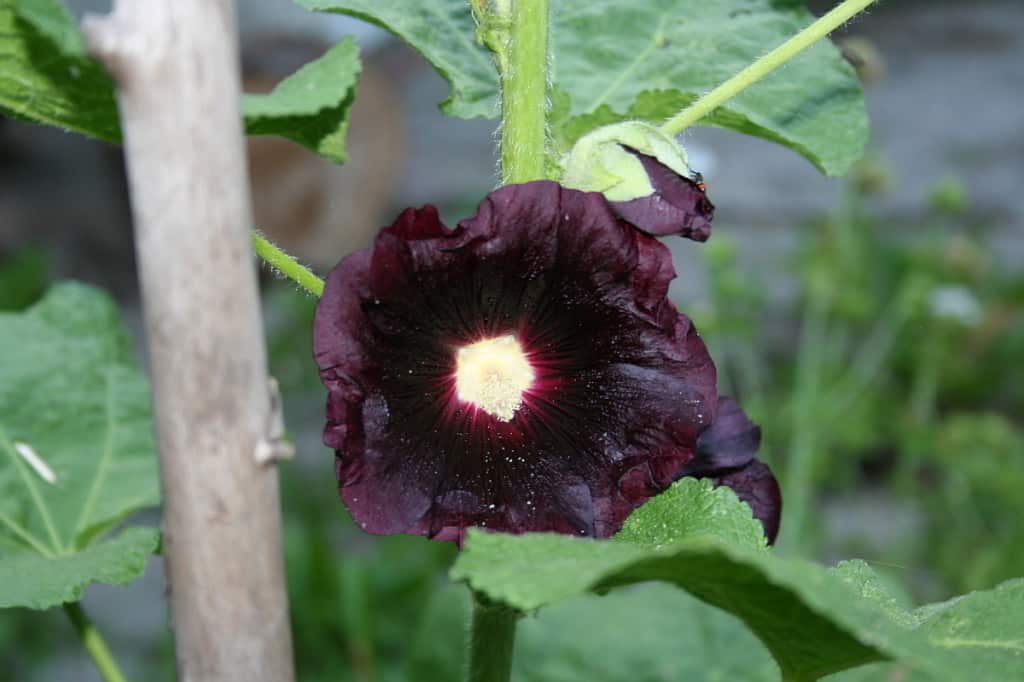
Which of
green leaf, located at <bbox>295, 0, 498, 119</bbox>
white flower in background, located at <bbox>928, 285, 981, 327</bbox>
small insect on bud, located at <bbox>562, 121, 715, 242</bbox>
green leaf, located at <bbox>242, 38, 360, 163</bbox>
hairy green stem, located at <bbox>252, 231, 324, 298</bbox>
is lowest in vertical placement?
hairy green stem, located at <bbox>252, 231, 324, 298</bbox>

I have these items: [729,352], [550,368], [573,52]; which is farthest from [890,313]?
[550,368]

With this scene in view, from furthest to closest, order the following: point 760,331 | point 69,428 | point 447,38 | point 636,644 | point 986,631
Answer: point 760,331 < point 636,644 < point 69,428 < point 447,38 < point 986,631

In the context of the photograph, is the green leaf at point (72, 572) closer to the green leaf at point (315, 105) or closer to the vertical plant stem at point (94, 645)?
the vertical plant stem at point (94, 645)

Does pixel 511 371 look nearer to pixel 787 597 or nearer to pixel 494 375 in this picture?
pixel 494 375

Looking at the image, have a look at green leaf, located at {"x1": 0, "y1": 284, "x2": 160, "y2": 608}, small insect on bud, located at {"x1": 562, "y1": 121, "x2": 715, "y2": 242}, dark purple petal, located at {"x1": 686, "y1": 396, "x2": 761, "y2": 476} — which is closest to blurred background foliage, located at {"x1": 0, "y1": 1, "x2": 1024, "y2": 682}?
dark purple petal, located at {"x1": 686, "y1": 396, "x2": 761, "y2": 476}

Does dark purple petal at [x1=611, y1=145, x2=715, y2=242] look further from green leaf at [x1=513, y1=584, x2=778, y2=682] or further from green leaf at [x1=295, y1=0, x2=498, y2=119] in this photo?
green leaf at [x1=513, y1=584, x2=778, y2=682]

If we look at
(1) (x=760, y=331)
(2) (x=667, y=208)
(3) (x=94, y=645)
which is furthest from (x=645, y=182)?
(1) (x=760, y=331)

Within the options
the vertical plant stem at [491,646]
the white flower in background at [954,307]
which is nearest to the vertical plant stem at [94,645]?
the vertical plant stem at [491,646]
